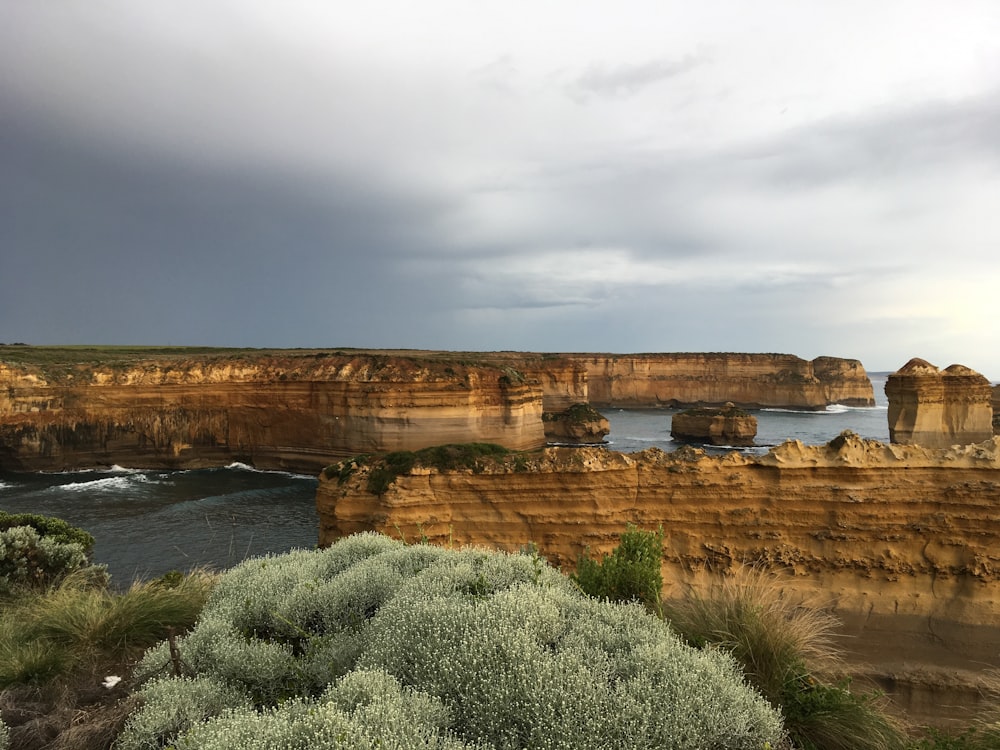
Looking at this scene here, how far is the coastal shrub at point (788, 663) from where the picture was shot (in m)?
4.05

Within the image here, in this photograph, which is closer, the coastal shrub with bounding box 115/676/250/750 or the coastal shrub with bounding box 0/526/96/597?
the coastal shrub with bounding box 115/676/250/750

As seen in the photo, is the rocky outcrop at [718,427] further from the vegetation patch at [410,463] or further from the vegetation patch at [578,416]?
the vegetation patch at [410,463]

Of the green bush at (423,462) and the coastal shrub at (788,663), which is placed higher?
the coastal shrub at (788,663)

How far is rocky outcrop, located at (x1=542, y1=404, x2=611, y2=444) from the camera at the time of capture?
5588 centimetres

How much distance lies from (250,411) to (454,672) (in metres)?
42.6

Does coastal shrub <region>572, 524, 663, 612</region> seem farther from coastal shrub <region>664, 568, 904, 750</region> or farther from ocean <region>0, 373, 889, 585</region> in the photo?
ocean <region>0, 373, 889, 585</region>

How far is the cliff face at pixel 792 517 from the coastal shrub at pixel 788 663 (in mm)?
8986

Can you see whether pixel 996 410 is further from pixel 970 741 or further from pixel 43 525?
pixel 43 525

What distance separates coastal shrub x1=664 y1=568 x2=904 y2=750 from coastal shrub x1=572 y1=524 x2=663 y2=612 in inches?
17.6

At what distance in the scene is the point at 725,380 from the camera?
101 m

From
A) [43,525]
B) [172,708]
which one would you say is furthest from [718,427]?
[172,708]

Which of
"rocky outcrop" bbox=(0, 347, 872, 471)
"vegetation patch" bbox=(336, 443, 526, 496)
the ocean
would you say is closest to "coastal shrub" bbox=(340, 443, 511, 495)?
"vegetation patch" bbox=(336, 443, 526, 496)

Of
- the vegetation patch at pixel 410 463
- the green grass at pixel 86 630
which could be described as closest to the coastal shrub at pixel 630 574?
the green grass at pixel 86 630

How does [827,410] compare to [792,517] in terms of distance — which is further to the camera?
[827,410]
